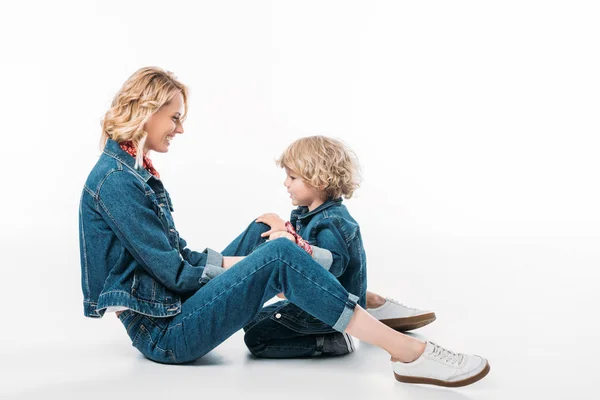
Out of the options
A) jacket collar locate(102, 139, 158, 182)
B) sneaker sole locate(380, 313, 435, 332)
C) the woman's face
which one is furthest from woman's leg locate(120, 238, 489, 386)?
sneaker sole locate(380, 313, 435, 332)

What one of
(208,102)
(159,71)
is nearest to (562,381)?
(159,71)

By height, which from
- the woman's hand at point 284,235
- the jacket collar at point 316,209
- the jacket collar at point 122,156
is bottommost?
the woman's hand at point 284,235

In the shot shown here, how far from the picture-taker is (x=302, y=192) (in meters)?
3.07

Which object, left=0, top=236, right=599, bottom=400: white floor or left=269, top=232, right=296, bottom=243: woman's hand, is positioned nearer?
left=0, top=236, right=599, bottom=400: white floor

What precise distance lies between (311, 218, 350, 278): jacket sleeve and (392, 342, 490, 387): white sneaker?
0.50 meters

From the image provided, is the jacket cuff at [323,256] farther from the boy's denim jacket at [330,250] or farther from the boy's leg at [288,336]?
the boy's leg at [288,336]

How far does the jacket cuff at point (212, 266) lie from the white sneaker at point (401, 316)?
0.88 m

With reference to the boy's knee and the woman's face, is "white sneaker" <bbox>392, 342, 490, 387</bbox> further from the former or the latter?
the woman's face

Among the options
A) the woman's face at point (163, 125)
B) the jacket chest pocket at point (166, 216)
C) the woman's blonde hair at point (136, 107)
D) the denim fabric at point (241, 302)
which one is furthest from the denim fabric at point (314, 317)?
the woman's blonde hair at point (136, 107)

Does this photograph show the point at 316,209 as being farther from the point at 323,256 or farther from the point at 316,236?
the point at 323,256

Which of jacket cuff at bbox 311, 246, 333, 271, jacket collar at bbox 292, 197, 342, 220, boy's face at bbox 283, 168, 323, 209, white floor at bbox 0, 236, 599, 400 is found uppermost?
boy's face at bbox 283, 168, 323, 209

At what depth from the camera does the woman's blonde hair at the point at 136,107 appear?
2594mm

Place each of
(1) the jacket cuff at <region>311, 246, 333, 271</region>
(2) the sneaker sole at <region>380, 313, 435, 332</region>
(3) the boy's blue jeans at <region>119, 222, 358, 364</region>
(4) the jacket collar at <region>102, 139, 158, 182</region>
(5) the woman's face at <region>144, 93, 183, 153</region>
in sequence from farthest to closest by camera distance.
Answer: (2) the sneaker sole at <region>380, 313, 435, 332</region>, (1) the jacket cuff at <region>311, 246, 333, 271</region>, (5) the woman's face at <region>144, 93, 183, 153</region>, (4) the jacket collar at <region>102, 139, 158, 182</region>, (3) the boy's blue jeans at <region>119, 222, 358, 364</region>

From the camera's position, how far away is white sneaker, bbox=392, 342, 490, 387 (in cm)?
246
